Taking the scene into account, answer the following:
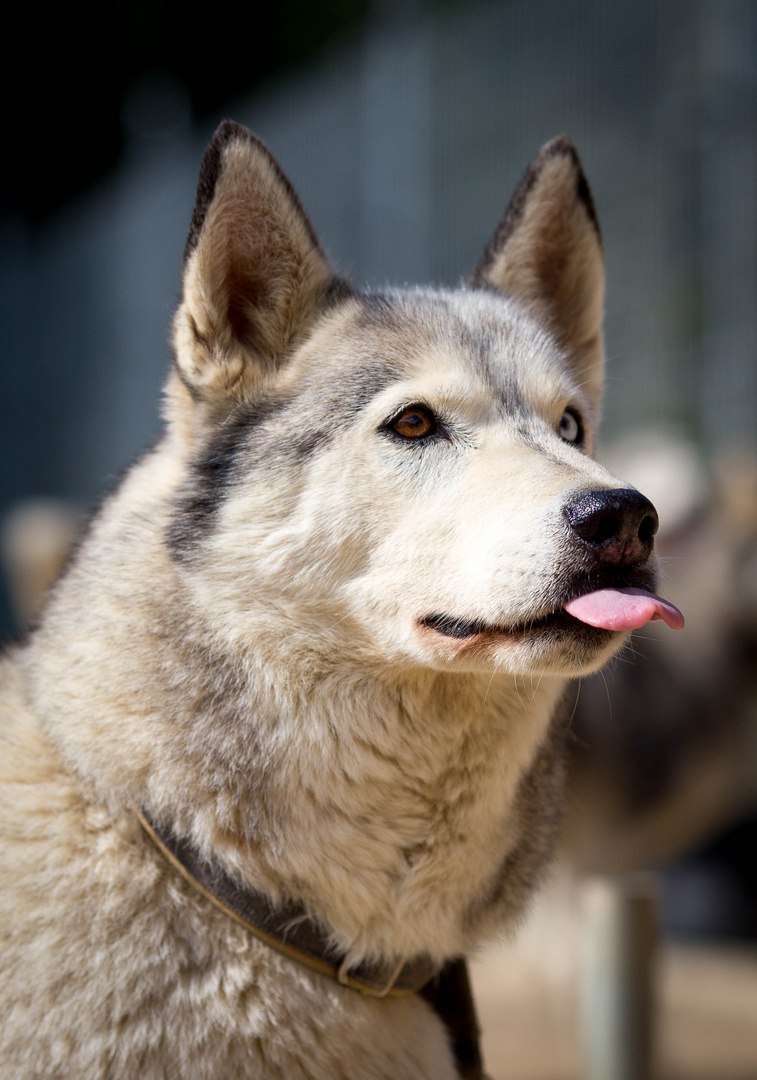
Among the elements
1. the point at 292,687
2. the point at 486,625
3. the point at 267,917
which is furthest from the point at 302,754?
the point at 486,625

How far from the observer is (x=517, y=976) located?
544 cm

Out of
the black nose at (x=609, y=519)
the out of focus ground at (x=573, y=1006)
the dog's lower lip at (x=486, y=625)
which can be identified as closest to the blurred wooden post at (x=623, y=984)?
the out of focus ground at (x=573, y=1006)

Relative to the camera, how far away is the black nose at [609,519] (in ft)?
6.10

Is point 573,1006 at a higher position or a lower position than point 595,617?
lower

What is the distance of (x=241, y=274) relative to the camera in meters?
2.42

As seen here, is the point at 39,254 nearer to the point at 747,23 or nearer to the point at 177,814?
the point at 747,23

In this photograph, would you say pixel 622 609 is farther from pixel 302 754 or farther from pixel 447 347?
pixel 447 347

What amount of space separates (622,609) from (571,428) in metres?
0.78

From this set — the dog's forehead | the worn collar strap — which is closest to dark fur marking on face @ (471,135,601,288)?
the dog's forehead

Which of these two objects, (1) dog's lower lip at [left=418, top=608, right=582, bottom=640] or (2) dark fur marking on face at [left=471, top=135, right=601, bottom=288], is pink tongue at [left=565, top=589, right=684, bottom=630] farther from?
(2) dark fur marking on face at [left=471, top=135, right=601, bottom=288]

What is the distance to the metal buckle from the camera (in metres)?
2.10

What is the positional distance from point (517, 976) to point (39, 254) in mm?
10838

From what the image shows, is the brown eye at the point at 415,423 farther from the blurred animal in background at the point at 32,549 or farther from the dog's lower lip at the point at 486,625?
the blurred animal in background at the point at 32,549

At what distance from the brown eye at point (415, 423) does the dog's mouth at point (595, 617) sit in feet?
1.46
